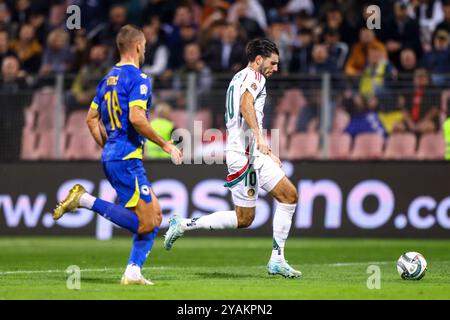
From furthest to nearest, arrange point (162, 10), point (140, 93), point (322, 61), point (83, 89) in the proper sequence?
point (162, 10) → point (322, 61) → point (83, 89) → point (140, 93)

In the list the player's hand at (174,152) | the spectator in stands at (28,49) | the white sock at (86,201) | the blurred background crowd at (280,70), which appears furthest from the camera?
the spectator in stands at (28,49)

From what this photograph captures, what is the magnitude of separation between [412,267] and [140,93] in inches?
128

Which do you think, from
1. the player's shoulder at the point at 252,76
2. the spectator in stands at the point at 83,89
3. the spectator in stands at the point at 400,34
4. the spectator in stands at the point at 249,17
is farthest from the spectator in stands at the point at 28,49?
the player's shoulder at the point at 252,76

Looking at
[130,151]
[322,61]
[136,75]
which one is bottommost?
[130,151]

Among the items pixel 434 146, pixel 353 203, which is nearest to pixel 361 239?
pixel 353 203

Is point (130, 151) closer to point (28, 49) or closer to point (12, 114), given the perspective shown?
point (12, 114)

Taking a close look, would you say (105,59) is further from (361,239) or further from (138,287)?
(138,287)

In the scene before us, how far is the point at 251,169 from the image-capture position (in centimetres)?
1194

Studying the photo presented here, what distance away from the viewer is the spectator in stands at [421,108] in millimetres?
18531

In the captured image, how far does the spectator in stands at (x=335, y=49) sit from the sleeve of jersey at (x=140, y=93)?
33.5ft

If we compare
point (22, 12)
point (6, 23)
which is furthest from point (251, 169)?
point (22, 12)

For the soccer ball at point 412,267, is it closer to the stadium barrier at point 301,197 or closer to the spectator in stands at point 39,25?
the stadium barrier at point 301,197

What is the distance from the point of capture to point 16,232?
19.5 meters

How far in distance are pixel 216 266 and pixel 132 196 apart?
11.2 ft
